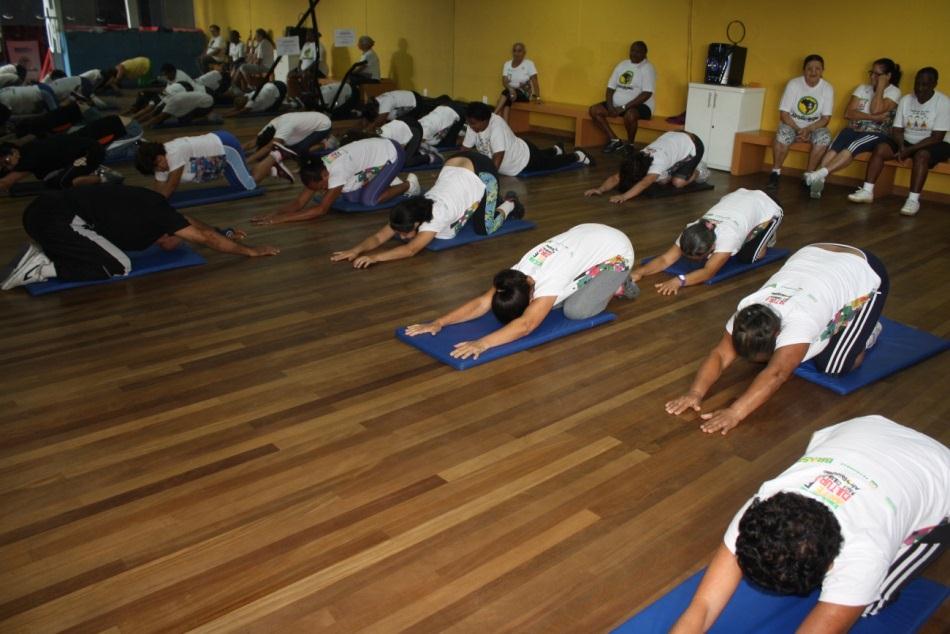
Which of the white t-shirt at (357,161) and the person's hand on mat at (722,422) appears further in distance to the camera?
the white t-shirt at (357,161)

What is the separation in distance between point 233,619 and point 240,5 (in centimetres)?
1461

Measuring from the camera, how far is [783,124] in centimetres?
710

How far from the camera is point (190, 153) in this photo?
5609mm

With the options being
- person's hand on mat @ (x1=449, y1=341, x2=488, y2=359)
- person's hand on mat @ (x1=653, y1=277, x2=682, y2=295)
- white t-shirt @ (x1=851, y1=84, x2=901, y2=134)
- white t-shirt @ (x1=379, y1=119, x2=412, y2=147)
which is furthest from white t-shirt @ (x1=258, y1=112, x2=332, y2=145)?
white t-shirt @ (x1=851, y1=84, x2=901, y2=134)

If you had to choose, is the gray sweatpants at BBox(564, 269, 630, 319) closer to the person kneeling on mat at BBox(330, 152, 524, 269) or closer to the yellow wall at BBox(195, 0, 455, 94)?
the person kneeling on mat at BBox(330, 152, 524, 269)

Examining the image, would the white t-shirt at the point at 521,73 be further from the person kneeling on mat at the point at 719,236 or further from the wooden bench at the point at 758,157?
the person kneeling on mat at the point at 719,236

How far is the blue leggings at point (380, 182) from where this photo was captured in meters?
5.80

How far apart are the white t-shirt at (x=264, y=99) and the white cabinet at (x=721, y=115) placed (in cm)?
561

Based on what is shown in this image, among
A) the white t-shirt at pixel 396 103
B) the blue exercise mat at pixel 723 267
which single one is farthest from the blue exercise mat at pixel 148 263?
the white t-shirt at pixel 396 103

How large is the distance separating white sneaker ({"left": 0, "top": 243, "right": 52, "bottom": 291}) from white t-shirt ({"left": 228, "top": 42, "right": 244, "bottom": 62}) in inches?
418

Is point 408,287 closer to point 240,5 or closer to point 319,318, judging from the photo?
point 319,318

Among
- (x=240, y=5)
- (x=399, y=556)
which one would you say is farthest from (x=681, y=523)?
(x=240, y=5)

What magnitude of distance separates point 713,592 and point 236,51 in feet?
46.1

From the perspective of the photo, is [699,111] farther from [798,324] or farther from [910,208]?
[798,324]
